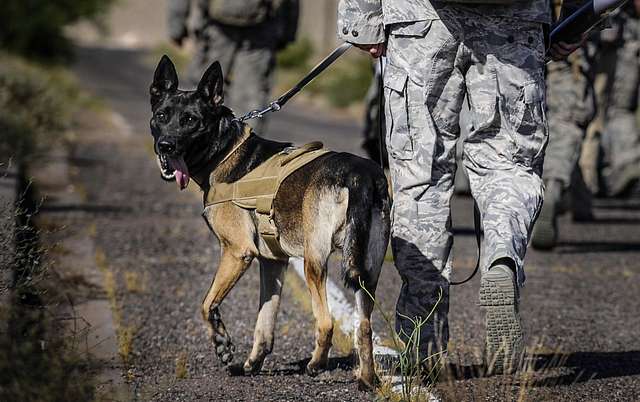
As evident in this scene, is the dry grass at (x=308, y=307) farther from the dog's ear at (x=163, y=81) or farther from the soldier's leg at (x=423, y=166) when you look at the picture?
the dog's ear at (x=163, y=81)

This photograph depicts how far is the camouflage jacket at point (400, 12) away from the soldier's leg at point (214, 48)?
606cm

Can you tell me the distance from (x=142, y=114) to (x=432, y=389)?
2233cm

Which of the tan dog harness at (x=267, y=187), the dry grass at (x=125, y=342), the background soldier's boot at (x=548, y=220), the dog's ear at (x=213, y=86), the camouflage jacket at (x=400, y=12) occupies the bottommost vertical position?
the dry grass at (x=125, y=342)

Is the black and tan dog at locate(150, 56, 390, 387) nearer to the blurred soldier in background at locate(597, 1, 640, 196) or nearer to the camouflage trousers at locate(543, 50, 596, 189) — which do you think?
the camouflage trousers at locate(543, 50, 596, 189)

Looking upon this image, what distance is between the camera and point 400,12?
5.50m

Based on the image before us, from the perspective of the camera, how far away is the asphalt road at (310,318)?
5.52m

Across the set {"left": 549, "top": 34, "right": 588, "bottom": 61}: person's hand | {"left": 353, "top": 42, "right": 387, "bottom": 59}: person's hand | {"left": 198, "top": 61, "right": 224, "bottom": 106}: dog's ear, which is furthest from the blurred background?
{"left": 198, "top": 61, "right": 224, "bottom": 106}: dog's ear

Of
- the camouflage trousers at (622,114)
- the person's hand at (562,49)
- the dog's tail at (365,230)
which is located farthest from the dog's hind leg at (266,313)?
the camouflage trousers at (622,114)

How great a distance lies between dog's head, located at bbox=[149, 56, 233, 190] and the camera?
5.85 meters

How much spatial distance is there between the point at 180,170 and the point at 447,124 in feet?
3.87

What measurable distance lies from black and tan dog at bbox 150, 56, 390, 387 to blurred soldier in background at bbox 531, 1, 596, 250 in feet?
14.0

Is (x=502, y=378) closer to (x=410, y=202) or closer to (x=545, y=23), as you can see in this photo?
(x=410, y=202)

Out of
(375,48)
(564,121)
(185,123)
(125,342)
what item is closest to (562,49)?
(375,48)

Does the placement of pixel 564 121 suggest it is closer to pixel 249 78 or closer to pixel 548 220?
pixel 548 220
